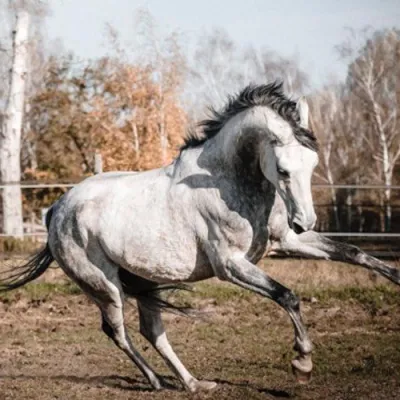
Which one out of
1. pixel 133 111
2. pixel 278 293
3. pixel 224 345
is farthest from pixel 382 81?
pixel 278 293

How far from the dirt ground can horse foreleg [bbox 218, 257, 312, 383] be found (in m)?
0.21

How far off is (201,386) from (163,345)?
1.70ft

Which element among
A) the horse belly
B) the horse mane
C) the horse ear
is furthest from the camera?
the horse belly

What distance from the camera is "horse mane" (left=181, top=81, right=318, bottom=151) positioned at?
5.91 meters

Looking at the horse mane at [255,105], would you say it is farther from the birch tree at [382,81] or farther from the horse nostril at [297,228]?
the birch tree at [382,81]

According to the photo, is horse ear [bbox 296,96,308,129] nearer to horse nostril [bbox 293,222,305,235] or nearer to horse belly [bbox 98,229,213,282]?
horse nostril [bbox 293,222,305,235]

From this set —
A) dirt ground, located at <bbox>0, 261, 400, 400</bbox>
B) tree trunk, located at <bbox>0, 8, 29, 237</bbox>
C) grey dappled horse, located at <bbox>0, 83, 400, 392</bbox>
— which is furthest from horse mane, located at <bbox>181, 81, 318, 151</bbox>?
tree trunk, located at <bbox>0, 8, 29, 237</bbox>

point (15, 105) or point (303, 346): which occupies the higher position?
point (15, 105)

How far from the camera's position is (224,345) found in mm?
8695

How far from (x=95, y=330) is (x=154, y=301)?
117 inches

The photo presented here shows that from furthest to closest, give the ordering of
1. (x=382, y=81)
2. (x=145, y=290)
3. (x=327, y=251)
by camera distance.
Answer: (x=382, y=81)
(x=145, y=290)
(x=327, y=251)

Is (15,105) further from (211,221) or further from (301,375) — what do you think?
(301,375)

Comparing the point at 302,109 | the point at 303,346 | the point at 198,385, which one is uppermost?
the point at 302,109

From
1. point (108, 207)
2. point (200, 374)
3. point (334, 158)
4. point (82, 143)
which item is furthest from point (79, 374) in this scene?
point (334, 158)
